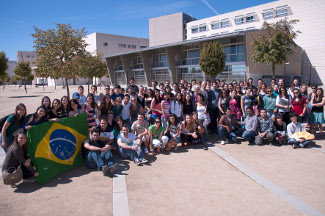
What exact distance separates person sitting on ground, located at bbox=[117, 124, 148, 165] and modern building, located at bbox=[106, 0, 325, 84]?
20.0m

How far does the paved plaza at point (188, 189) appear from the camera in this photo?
330 cm

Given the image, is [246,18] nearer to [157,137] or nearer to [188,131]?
[188,131]

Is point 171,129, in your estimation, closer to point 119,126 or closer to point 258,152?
point 119,126

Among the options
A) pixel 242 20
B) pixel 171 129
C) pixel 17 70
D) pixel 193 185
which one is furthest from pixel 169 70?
pixel 193 185

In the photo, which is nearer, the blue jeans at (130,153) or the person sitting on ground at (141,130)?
the blue jeans at (130,153)

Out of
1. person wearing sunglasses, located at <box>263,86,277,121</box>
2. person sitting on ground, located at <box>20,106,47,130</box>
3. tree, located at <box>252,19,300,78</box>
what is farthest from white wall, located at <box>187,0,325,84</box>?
person sitting on ground, located at <box>20,106,47,130</box>

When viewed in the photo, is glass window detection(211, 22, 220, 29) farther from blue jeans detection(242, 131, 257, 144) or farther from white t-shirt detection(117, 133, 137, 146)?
white t-shirt detection(117, 133, 137, 146)

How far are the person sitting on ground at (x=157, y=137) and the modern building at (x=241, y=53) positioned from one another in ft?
63.1

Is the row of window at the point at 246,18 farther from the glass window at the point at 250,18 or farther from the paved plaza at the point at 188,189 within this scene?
the paved plaza at the point at 188,189

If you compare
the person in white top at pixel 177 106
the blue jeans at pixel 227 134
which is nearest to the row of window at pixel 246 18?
the blue jeans at pixel 227 134

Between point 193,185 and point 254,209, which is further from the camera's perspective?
point 193,185

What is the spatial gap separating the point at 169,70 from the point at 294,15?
75.3 ft

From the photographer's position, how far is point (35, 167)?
4.12 m

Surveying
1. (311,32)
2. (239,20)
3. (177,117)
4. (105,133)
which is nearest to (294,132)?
(177,117)
